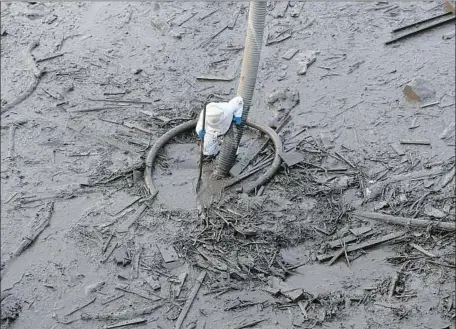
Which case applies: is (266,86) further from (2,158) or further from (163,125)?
(2,158)

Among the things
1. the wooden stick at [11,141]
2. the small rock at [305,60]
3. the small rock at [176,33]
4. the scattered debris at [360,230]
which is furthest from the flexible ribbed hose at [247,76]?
the small rock at [176,33]

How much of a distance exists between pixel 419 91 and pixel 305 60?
182 cm

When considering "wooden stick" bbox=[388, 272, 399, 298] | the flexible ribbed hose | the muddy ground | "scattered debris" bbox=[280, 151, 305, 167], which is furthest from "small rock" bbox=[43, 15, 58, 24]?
"wooden stick" bbox=[388, 272, 399, 298]

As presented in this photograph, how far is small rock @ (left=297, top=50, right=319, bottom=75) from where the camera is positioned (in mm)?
9846

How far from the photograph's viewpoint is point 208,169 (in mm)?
8609

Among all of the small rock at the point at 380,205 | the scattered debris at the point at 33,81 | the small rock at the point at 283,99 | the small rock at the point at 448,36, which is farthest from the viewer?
the small rock at the point at 448,36

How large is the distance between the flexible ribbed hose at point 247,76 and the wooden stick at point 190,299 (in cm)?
168

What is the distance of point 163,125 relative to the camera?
9148 millimetres

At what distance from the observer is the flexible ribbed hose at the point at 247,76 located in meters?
7.41

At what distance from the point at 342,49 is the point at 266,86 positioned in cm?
148

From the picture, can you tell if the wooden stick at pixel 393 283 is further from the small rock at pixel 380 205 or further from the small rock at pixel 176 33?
the small rock at pixel 176 33

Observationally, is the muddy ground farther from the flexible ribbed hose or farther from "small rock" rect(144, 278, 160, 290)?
the flexible ribbed hose

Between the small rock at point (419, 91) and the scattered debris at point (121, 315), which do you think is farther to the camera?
the small rock at point (419, 91)

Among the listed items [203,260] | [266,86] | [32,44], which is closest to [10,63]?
[32,44]
